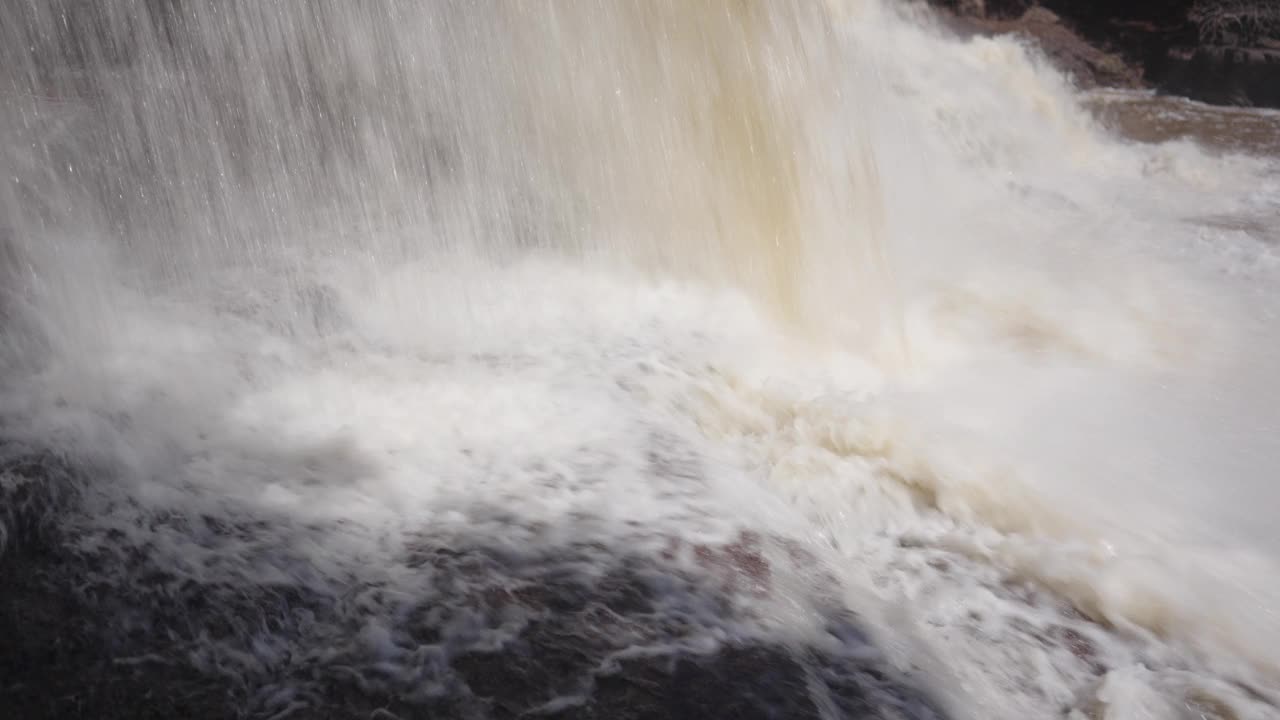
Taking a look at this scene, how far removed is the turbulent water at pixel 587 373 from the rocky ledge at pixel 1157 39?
4.55 metres

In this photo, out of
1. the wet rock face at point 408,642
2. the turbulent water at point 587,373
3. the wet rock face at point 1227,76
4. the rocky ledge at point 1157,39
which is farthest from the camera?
the rocky ledge at point 1157,39

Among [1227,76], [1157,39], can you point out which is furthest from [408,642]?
[1157,39]

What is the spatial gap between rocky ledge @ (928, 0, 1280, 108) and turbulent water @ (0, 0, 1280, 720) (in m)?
4.55

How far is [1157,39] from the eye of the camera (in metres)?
10.5

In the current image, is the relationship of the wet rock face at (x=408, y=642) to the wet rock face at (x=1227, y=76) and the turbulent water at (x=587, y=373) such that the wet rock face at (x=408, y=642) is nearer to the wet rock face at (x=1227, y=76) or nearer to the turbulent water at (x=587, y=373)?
the turbulent water at (x=587, y=373)

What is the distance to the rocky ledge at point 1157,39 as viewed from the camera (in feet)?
31.0

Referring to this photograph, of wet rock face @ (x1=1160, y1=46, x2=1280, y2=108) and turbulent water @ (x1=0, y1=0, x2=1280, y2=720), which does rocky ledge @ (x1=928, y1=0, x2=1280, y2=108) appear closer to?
wet rock face @ (x1=1160, y1=46, x2=1280, y2=108)

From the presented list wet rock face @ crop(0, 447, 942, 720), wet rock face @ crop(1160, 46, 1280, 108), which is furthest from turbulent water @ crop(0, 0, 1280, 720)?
wet rock face @ crop(1160, 46, 1280, 108)

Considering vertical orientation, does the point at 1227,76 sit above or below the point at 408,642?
above

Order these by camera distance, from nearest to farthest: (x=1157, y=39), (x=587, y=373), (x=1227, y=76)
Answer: (x=587, y=373) < (x=1227, y=76) < (x=1157, y=39)

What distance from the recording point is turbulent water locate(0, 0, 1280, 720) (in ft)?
7.16

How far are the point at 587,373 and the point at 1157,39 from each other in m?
9.96

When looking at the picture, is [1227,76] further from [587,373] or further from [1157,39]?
[587,373]

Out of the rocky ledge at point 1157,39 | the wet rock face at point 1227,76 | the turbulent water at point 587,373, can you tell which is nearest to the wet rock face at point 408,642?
the turbulent water at point 587,373
